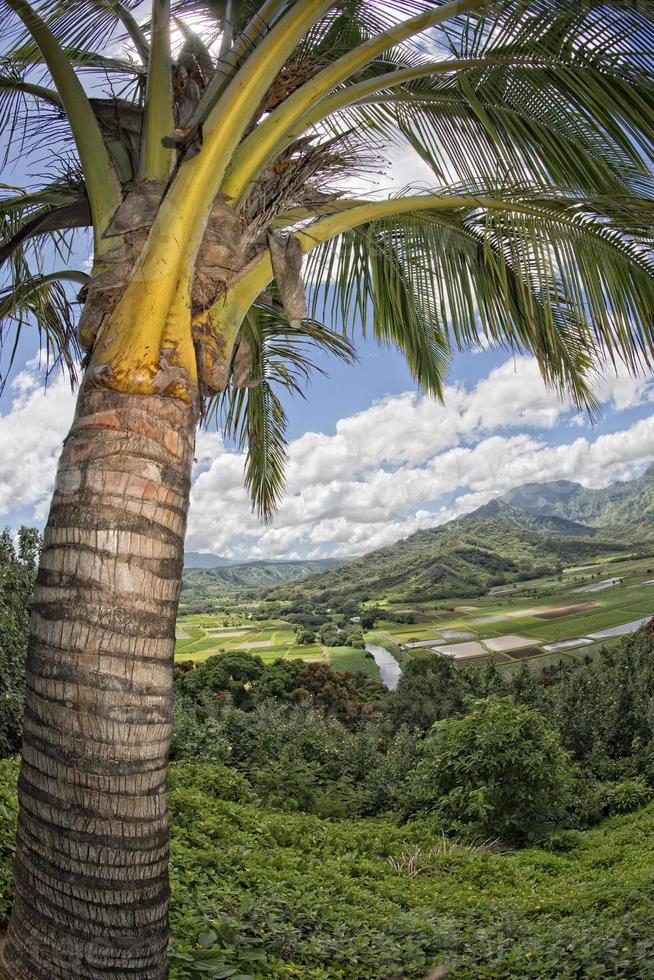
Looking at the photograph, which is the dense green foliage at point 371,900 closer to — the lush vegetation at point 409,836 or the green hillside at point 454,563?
the lush vegetation at point 409,836

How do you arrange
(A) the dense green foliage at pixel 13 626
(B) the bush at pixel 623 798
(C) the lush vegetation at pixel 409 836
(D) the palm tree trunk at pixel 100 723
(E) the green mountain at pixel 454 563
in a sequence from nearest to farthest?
(D) the palm tree trunk at pixel 100 723
(C) the lush vegetation at pixel 409 836
(A) the dense green foliage at pixel 13 626
(B) the bush at pixel 623 798
(E) the green mountain at pixel 454 563

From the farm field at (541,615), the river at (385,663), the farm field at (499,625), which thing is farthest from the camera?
the farm field at (541,615)

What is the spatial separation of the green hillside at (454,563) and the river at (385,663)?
10.4 meters

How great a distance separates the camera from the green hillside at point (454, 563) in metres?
42.6

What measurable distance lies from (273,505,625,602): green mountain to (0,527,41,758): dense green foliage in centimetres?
3346

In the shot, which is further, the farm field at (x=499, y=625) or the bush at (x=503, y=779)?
the farm field at (x=499, y=625)

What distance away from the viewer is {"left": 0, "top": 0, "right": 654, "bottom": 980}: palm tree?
65.3 inches

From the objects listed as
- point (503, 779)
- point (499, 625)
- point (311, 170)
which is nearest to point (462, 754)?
point (503, 779)

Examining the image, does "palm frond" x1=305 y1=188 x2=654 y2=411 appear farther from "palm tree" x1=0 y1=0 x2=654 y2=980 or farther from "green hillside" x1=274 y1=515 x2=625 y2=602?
"green hillside" x1=274 y1=515 x2=625 y2=602

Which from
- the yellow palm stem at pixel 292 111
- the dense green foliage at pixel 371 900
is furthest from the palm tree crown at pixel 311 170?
the dense green foliage at pixel 371 900

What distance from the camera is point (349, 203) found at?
288 cm

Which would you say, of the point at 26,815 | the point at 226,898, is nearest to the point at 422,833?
the point at 226,898

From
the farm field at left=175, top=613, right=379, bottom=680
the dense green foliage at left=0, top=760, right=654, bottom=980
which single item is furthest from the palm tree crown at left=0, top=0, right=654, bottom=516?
the farm field at left=175, top=613, right=379, bottom=680

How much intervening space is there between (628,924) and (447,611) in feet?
121
